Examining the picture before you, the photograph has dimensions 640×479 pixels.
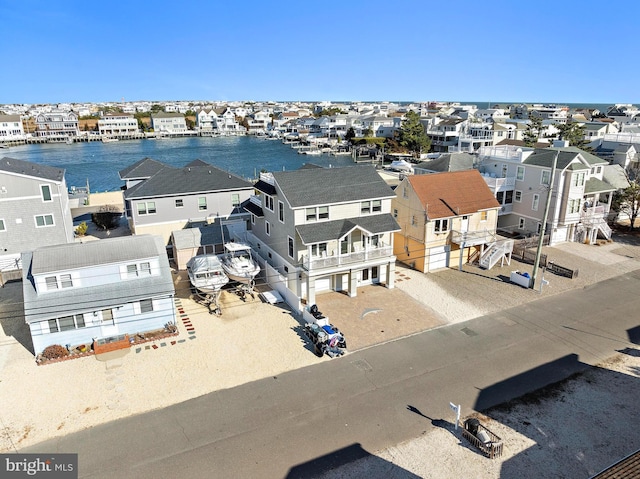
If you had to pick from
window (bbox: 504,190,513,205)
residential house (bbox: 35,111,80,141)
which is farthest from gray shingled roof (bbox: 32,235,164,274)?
residential house (bbox: 35,111,80,141)

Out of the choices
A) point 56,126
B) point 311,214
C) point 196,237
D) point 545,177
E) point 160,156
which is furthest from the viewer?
point 56,126

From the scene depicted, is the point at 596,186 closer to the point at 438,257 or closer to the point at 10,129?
the point at 438,257

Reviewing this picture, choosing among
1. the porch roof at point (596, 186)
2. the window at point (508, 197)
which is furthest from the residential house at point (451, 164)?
the porch roof at point (596, 186)

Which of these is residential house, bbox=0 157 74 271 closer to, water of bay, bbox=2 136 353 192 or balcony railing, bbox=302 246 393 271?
balcony railing, bbox=302 246 393 271

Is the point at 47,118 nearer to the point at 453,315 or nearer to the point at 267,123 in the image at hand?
the point at 267,123

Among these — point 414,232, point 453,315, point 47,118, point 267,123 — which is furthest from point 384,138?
point 47,118

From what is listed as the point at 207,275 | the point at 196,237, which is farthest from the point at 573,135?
the point at 207,275
